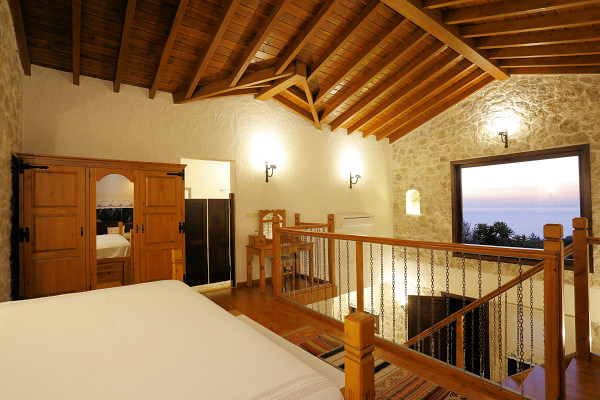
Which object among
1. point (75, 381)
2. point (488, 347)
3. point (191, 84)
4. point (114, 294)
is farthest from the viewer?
point (488, 347)

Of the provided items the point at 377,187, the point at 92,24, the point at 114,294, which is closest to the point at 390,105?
the point at 377,187

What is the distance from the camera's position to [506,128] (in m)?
5.63

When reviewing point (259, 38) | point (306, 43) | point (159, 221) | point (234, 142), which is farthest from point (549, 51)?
point (159, 221)

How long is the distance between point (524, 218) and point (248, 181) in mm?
4783

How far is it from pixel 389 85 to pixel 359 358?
5.07m

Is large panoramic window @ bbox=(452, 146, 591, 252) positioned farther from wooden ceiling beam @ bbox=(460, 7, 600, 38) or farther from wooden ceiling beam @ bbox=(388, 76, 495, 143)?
wooden ceiling beam @ bbox=(460, 7, 600, 38)

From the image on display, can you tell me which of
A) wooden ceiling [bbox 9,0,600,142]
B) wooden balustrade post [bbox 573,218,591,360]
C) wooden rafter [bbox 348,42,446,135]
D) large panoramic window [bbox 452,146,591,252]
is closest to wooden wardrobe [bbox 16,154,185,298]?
wooden ceiling [bbox 9,0,600,142]

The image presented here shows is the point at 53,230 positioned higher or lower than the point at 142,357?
higher

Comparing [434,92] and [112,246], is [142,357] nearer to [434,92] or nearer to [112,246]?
[112,246]

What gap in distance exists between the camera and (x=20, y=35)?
3.14 metres

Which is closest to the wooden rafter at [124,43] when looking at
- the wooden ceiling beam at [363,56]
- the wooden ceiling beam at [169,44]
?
the wooden ceiling beam at [169,44]

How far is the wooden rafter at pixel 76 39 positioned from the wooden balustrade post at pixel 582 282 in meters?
4.70

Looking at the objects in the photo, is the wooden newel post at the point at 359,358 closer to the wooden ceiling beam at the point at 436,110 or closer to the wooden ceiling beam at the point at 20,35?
the wooden ceiling beam at the point at 20,35

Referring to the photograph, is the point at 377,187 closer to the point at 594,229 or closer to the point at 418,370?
the point at 594,229
